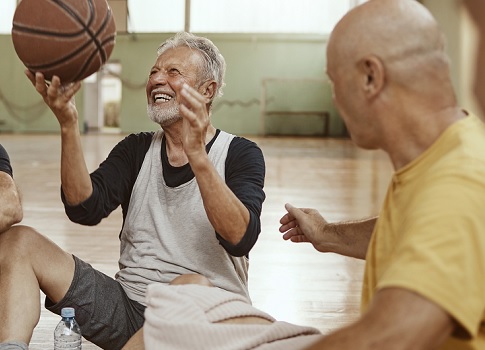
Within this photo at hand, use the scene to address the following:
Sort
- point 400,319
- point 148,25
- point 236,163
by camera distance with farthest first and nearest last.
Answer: point 148,25 → point 236,163 → point 400,319

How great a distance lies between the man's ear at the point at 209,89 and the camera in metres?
2.30

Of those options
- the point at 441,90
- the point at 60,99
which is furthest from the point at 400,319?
the point at 60,99

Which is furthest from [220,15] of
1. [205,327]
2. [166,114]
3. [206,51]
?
[205,327]

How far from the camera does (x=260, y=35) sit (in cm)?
1845

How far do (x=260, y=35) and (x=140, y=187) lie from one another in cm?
1660

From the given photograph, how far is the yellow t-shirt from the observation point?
36.7 inches

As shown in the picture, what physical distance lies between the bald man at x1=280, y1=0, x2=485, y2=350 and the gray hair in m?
1.14

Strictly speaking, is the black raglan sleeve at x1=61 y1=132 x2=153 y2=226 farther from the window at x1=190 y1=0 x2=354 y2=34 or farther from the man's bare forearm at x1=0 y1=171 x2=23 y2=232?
the window at x1=190 y1=0 x2=354 y2=34

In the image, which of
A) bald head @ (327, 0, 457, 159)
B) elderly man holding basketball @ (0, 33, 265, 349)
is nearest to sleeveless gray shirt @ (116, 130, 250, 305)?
elderly man holding basketball @ (0, 33, 265, 349)

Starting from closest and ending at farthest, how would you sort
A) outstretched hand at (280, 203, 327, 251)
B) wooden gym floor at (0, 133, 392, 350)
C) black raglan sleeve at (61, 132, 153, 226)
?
outstretched hand at (280, 203, 327, 251), black raglan sleeve at (61, 132, 153, 226), wooden gym floor at (0, 133, 392, 350)

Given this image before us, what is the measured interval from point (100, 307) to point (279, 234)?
10.1ft

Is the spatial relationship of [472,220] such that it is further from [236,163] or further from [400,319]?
[236,163]

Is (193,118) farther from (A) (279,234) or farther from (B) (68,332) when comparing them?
(A) (279,234)

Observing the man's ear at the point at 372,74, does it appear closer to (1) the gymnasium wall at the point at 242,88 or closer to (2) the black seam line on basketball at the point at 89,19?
(2) the black seam line on basketball at the point at 89,19
